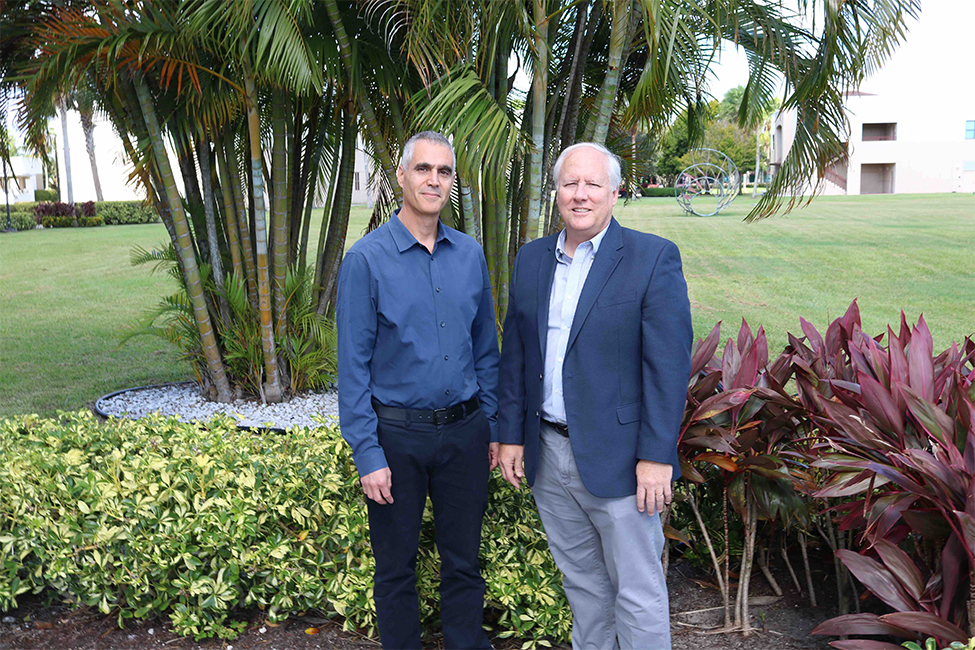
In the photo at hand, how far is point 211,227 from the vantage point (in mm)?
5918

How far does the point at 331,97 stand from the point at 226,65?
0.89 m

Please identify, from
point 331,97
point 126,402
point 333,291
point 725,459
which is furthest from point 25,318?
point 725,459

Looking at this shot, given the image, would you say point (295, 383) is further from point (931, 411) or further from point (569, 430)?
point (931, 411)

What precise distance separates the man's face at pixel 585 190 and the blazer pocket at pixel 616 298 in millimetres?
212

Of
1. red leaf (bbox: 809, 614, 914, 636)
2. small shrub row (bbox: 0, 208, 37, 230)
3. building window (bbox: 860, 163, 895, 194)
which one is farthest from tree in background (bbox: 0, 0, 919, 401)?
building window (bbox: 860, 163, 895, 194)

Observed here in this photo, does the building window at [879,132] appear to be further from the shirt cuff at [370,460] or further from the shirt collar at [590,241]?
the shirt cuff at [370,460]

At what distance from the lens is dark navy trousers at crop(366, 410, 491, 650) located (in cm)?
242

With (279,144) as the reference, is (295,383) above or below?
below

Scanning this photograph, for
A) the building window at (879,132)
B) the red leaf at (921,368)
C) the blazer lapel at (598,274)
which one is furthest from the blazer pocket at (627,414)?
the building window at (879,132)

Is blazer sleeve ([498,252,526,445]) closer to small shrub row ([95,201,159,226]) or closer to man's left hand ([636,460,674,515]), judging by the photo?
man's left hand ([636,460,674,515])

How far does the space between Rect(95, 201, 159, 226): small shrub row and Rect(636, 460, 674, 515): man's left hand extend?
1370 inches

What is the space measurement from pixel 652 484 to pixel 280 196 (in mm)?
4044

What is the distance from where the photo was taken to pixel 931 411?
2.36 meters

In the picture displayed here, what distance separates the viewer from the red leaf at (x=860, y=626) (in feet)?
7.59
